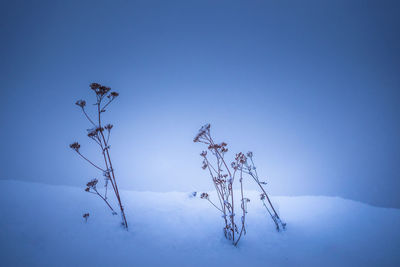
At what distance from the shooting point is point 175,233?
3.18 meters

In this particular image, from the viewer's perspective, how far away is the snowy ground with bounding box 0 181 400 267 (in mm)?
2561

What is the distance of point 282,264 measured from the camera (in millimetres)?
2639

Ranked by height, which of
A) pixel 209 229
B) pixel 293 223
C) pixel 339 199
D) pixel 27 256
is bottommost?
pixel 27 256

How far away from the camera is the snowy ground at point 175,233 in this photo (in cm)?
256

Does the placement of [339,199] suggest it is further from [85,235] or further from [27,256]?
[27,256]

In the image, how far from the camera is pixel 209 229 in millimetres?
3371

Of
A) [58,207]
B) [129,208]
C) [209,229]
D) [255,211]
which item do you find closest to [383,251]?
[255,211]

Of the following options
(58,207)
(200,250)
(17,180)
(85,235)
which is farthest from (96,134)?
(17,180)

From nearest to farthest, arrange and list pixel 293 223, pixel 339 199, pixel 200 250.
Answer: pixel 200 250 < pixel 293 223 < pixel 339 199

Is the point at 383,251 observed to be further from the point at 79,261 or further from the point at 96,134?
the point at 96,134

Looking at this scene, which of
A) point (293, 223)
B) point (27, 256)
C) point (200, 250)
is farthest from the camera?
point (293, 223)

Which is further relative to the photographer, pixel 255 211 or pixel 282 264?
pixel 255 211

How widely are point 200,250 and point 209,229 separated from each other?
55 cm

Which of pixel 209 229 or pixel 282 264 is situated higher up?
pixel 209 229
